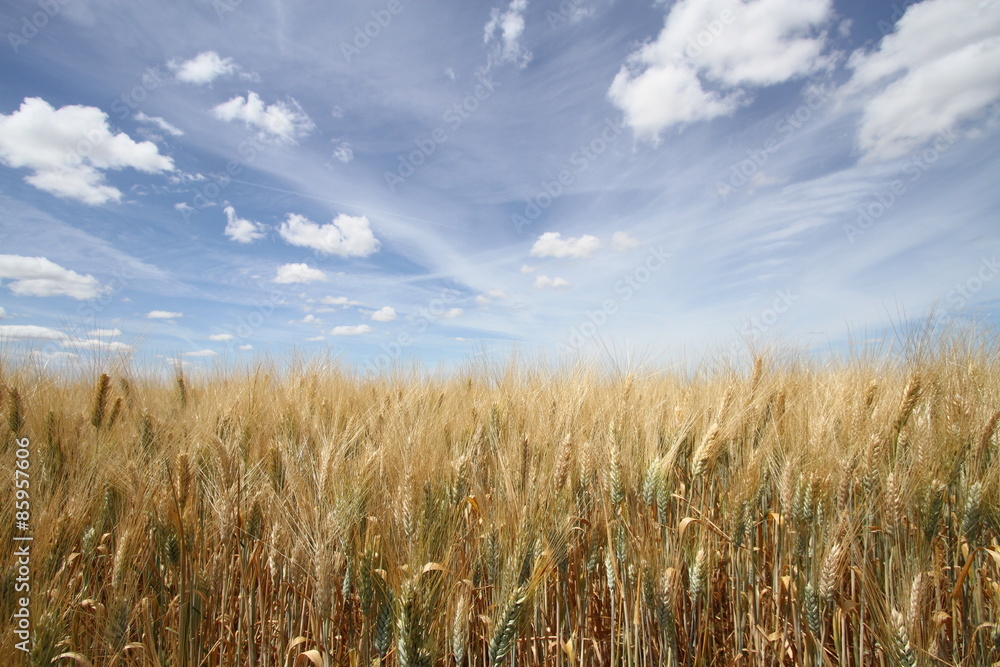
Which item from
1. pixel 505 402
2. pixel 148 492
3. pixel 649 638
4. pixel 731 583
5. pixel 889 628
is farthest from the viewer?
pixel 505 402

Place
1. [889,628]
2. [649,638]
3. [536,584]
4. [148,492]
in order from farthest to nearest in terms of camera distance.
A: [148,492], [649,638], [889,628], [536,584]

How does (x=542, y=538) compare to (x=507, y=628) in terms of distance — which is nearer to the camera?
(x=507, y=628)

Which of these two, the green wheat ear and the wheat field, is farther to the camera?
the wheat field

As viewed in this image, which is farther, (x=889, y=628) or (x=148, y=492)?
(x=148, y=492)

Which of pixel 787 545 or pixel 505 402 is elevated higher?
pixel 505 402

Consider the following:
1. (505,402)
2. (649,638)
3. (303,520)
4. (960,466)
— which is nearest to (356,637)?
(303,520)

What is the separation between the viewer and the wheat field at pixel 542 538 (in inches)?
61.2

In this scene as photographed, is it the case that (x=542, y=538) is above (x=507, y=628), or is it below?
above

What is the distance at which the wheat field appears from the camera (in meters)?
1.55

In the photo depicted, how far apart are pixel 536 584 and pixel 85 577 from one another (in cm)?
205

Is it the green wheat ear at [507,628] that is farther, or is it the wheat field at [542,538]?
the wheat field at [542,538]

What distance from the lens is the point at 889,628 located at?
1501 mm

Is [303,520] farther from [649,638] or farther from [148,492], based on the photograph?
[649,638]

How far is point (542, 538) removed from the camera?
1.57 m
